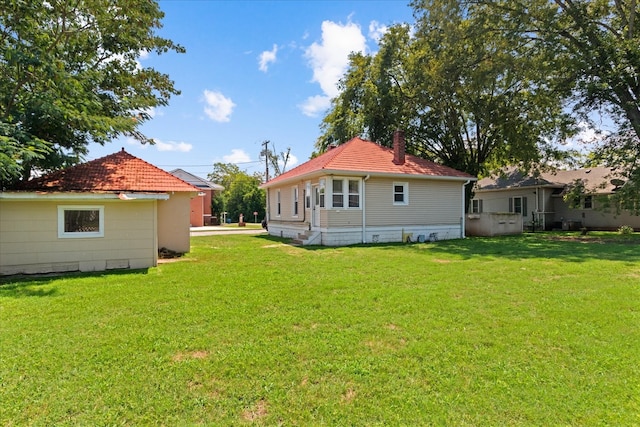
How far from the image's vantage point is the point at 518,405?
2.77 m

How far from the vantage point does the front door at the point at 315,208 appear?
568 inches

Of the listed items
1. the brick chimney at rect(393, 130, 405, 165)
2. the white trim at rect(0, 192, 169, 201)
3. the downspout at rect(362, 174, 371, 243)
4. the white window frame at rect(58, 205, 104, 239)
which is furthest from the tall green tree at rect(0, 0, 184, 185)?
the brick chimney at rect(393, 130, 405, 165)

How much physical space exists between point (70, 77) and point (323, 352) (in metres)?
10.2

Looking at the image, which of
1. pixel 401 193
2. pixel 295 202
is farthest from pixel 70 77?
pixel 401 193

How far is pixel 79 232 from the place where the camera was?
8.80m

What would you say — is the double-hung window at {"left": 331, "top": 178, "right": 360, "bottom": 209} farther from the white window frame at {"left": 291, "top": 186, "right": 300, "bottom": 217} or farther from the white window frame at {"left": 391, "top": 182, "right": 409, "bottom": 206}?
the white window frame at {"left": 291, "top": 186, "right": 300, "bottom": 217}

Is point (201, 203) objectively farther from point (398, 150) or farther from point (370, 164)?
point (398, 150)

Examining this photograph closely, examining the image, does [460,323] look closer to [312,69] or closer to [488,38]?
[488,38]

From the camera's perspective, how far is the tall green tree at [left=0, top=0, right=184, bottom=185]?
29.1 feet

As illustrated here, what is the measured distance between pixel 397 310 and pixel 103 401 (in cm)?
368

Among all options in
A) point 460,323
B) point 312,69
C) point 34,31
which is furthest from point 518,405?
point 312,69

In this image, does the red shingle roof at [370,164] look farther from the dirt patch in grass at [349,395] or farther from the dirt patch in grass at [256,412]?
the dirt patch in grass at [256,412]

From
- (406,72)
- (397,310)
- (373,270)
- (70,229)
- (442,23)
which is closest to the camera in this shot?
(397,310)

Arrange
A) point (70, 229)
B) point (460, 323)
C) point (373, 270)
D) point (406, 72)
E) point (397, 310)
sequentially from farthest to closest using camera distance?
1. point (406, 72)
2. point (70, 229)
3. point (373, 270)
4. point (397, 310)
5. point (460, 323)
